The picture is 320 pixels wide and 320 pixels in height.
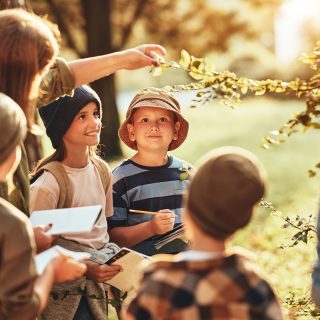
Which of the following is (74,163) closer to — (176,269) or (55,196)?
(55,196)

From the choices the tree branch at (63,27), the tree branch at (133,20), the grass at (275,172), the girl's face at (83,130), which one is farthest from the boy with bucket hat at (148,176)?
the tree branch at (133,20)

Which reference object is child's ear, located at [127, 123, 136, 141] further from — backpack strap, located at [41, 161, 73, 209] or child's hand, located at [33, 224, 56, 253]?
child's hand, located at [33, 224, 56, 253]

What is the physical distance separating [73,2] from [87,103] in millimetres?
12280

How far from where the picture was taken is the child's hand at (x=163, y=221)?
4.53 metres

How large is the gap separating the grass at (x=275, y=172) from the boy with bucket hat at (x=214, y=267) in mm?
1393

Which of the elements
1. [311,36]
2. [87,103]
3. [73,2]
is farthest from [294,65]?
[87,103]

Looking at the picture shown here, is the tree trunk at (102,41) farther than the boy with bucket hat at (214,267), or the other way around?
the tree trunk at (102,41)

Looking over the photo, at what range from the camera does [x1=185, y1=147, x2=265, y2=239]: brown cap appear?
287cm

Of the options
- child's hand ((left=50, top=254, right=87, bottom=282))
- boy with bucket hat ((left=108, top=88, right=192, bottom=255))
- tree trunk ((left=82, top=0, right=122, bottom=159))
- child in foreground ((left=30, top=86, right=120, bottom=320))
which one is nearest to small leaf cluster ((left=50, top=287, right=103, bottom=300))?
child in foreground ((left=30, top=86, right=120, bottom=320))

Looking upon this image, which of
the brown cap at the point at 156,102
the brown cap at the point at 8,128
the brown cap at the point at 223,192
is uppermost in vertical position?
the brown cap at the point at 8,128

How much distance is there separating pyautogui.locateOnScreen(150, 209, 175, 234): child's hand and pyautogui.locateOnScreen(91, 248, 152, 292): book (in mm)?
414

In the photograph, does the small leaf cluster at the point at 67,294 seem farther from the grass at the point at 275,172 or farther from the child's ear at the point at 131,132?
the child's ear at the point at 131,132

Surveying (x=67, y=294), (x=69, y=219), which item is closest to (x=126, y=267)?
(x=67, y=294)

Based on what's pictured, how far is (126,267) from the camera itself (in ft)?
13.6
